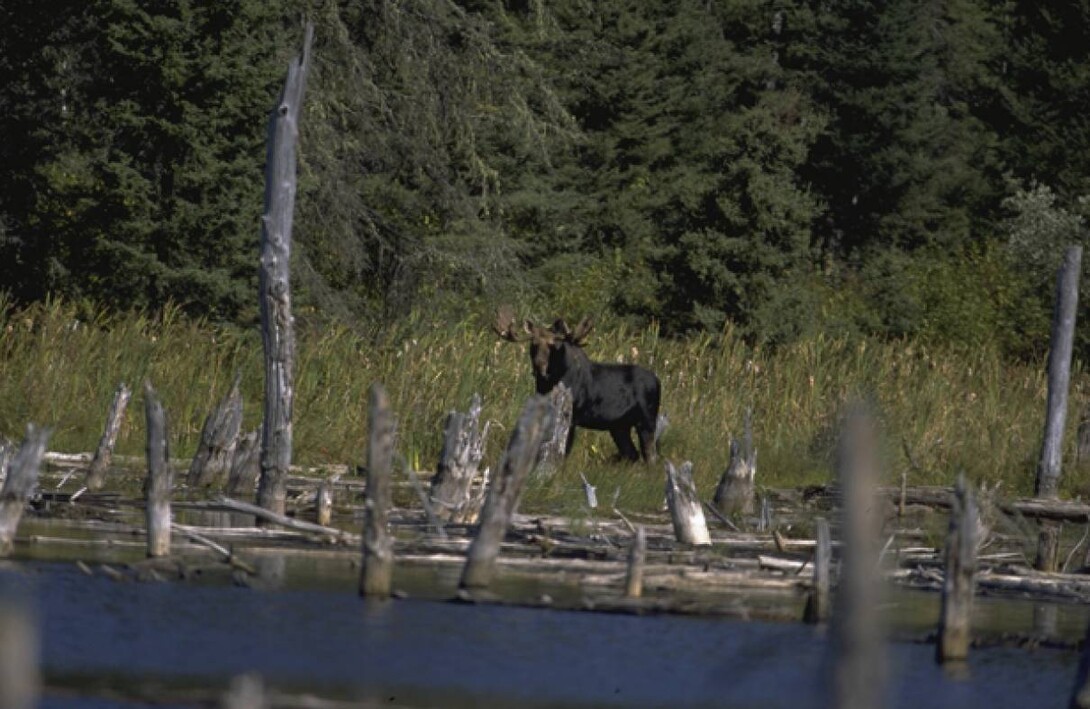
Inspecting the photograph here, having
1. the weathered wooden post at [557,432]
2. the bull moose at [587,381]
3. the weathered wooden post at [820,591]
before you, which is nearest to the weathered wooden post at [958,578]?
the weathered wooden post at [820,591]

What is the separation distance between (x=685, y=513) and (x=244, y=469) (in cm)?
385

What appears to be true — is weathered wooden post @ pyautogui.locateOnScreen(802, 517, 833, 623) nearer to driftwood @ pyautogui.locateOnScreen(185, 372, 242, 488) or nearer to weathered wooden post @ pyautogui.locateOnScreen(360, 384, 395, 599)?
weathered wooden post @ pyautogui.locateOnScreen(360, 384, 395, 599)

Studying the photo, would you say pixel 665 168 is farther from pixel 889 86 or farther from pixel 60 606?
pixel 60 606

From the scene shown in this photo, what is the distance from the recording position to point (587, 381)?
18.3 m

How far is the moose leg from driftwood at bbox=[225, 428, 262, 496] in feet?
14.0

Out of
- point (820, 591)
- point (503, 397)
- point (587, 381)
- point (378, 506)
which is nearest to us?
point (378, 506)

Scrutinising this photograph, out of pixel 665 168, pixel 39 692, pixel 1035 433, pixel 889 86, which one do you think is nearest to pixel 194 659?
pixel 39 692

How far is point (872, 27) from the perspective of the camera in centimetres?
4647

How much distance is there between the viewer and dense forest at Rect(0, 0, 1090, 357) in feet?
75.7

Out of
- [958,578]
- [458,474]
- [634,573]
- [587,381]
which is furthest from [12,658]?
[587,381]

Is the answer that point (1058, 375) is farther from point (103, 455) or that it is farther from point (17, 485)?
point (17, 485)

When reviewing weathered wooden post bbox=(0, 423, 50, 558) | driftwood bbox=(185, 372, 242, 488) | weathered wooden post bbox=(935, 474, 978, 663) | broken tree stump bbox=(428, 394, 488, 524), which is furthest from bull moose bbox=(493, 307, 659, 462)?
weathered wooden post bbox=(935, 474, 978, 663)

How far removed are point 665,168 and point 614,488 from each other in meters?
28.1

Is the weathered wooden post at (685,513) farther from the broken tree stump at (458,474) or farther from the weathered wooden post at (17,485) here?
the weathered wooden post at (17,485)
